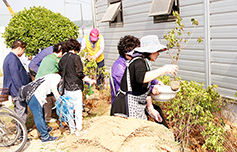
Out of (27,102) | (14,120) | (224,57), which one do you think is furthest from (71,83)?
(224,57)

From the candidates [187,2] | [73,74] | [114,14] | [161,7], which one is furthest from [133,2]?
[73,74]

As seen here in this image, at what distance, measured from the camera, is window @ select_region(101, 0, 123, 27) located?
7.87 metres

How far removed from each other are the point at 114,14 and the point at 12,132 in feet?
16.3

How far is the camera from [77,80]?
15.0ft

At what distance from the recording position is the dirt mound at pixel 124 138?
2.26 meters

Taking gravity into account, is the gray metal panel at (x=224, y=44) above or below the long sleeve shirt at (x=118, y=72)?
above

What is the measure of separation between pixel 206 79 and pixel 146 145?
3454mm

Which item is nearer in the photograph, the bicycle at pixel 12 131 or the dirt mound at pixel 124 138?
the dirt mound at pixel 124 138

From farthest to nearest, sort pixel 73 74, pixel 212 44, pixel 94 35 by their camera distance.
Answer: pixel 94 35 < pixel 212 44 < pixel 73 74

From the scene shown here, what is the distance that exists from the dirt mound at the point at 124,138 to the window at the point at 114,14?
573cm

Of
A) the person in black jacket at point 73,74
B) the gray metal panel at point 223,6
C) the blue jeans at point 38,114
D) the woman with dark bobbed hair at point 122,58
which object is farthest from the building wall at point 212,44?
the blue jeans at point 38,114

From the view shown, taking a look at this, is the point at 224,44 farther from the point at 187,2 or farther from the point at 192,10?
the point at 187,2

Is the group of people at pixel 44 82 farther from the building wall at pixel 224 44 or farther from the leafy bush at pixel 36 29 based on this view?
the leafy bush at pixel 36 29

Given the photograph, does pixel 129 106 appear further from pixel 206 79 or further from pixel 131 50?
pixel 206 79
